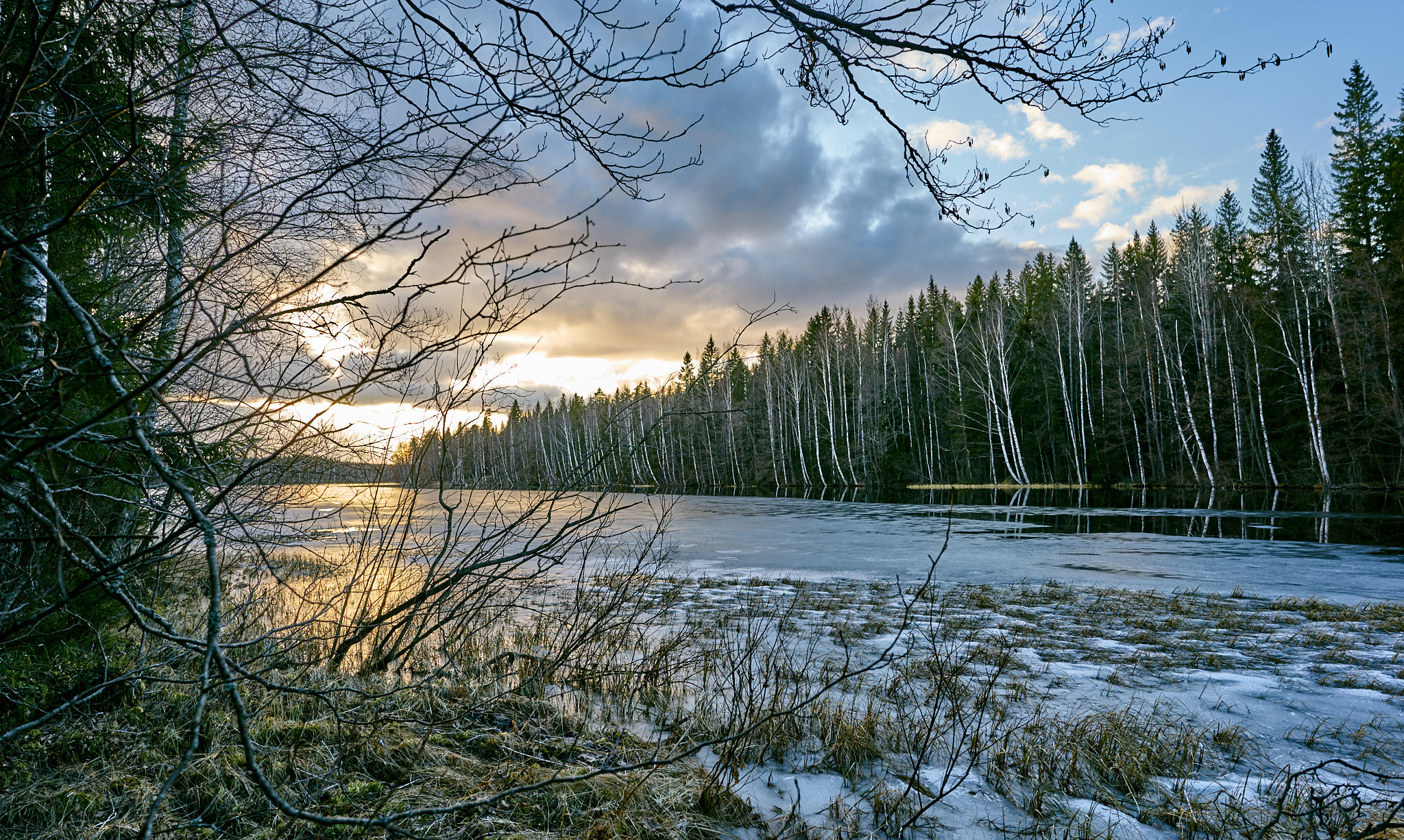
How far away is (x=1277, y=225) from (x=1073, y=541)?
25834 millimetres

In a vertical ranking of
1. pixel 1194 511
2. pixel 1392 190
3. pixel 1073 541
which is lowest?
pixel 1073 541

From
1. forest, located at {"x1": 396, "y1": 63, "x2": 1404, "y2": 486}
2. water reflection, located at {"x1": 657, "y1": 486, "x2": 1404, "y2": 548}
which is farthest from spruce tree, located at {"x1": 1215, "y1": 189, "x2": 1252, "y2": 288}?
water reflection, located at {"x1": 657, "y1": 486, "x2": 1404, "y2": 548}

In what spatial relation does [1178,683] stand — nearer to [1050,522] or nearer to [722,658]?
[722,658]

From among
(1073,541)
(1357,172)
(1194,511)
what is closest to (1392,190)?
(1357,172)

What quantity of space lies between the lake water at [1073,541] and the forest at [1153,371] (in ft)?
12.7

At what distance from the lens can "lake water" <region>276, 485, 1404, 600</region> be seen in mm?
8492

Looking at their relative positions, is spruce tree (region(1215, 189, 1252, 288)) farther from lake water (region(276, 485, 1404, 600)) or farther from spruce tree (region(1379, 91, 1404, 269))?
lake water (region(276, 485, 1404, 600))

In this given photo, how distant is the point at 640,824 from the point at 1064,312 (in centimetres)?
4010

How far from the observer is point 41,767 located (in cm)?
263

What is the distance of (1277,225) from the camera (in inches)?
1129

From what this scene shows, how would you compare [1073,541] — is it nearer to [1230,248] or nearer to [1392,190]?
[1392,190]

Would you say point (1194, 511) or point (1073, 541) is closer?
point (1073, 541)

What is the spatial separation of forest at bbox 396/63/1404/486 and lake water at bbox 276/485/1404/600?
386 cm

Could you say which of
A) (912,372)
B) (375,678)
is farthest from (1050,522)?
(912,372)
